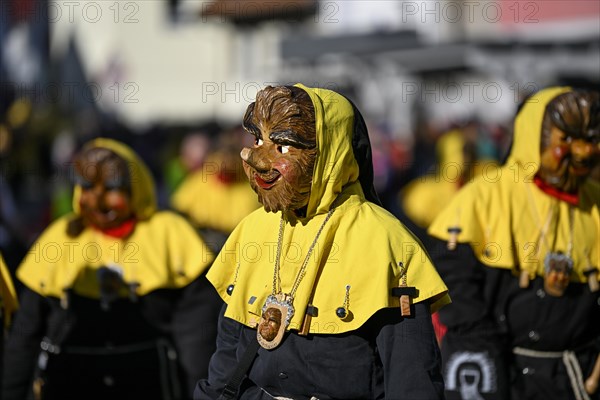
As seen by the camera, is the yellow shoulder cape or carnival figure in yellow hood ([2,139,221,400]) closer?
the yellow shoulder cape

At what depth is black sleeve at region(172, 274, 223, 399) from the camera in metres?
6.25

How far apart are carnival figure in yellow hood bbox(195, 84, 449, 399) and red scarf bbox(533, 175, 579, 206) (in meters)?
1.66

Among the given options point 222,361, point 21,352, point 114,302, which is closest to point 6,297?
point 21,352

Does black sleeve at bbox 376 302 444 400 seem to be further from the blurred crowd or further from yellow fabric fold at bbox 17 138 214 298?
the blurred crowd

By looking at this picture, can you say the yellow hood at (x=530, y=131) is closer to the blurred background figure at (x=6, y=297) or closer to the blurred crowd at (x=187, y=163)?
the blurred background figure at (x=6, y=297)

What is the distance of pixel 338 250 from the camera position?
4.12 m

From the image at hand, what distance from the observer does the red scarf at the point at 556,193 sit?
5.64 m

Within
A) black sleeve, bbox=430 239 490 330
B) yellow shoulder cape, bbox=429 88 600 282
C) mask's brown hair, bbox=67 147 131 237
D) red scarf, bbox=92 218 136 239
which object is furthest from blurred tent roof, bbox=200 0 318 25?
black sleeve, bbox=430 239 490 330

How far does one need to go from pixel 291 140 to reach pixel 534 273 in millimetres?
1979

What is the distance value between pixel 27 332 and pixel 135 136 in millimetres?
17078

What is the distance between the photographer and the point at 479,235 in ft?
18.5

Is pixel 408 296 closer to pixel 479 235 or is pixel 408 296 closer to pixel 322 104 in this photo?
pixel 322 104

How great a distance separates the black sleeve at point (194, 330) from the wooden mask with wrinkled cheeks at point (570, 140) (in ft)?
5.98

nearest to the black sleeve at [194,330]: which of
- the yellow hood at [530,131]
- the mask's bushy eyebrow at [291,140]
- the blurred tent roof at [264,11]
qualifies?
the yellow hood at [530,131]
